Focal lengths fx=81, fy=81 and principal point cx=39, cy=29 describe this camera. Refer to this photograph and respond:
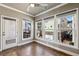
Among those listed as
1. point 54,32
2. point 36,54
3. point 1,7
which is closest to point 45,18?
point 54,32

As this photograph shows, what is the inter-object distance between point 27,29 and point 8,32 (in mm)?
376

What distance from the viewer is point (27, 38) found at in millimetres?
1732

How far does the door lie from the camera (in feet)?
5.06

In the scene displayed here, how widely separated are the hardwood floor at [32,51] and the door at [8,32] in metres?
0.12

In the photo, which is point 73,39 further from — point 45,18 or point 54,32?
point 45,18

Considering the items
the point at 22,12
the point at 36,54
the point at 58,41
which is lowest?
the point at 36,54

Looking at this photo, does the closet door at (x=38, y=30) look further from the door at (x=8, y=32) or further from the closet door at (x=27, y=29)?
the door at (x=8, y=32)

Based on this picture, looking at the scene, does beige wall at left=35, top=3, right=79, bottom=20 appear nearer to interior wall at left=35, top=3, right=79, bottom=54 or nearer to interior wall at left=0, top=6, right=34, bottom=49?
interior wall at left=35, top=3, right=79, bottom=54

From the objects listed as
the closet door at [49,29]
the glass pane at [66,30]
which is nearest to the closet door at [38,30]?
the closet door at [49,29]

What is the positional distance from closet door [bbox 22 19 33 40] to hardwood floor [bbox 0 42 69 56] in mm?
176

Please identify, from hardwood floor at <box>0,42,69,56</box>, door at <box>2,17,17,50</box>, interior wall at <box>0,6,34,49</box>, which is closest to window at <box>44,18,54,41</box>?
hardwood floor at <box>0,42,69,56</box>

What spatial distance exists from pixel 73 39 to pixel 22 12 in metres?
1.13

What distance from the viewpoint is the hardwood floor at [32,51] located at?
1.50 m

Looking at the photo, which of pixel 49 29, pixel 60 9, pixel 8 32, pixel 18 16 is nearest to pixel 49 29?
pixel 49 29
